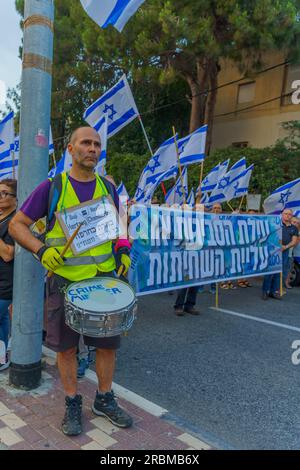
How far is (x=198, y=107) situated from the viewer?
1672 centimetres

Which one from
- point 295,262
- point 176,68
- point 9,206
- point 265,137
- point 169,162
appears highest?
point 176,68

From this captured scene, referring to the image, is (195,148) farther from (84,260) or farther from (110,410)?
(110,410)

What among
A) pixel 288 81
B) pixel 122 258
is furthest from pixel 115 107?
pixel 288 81

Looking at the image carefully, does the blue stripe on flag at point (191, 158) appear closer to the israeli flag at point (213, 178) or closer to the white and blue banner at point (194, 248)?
the white and blue banner at point (194, 248)

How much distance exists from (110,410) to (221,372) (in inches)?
66.2

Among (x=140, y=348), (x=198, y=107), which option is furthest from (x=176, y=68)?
(x=140, y=348)

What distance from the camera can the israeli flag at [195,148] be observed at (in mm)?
7801

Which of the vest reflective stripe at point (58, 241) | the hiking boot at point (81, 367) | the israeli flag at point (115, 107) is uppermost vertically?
the israeli flag at point (115, 107)

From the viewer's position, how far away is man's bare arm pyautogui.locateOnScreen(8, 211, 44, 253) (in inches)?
108

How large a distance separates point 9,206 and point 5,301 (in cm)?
88

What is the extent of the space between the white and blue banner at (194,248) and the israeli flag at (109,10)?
7.44ft

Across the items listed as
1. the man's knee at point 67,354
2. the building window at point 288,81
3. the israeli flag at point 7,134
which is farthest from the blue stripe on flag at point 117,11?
the building window at point 288,81

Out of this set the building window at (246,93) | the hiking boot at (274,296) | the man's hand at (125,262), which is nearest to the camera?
the man's hand at (125,262)

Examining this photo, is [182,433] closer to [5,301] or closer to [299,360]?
[5,301]
